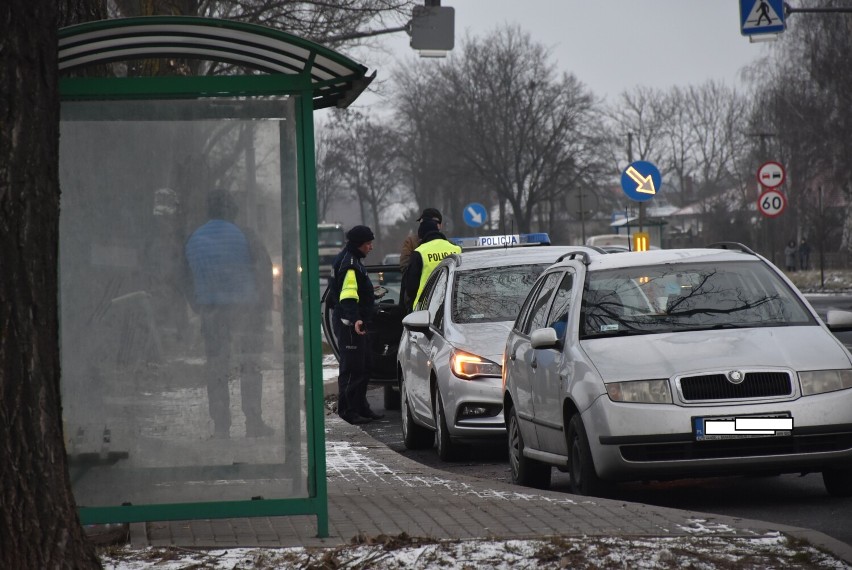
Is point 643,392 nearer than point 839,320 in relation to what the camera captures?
Yes

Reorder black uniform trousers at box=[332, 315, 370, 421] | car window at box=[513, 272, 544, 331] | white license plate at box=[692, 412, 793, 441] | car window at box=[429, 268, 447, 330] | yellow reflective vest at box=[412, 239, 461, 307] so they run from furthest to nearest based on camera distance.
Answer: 1. black uniform trousers at box=[332, 315, 370, 421]
2. yellow reflective vest at box=[412, 239, 461, 307]
3. car window at box=[429, 268, 447, 330]
4. car window at box=[513, 272, 544, 331]
5. white license plate at box=[692, 412, 793, 441]

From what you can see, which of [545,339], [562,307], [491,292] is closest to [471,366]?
[491,292]

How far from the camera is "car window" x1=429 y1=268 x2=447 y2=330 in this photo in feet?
40.0

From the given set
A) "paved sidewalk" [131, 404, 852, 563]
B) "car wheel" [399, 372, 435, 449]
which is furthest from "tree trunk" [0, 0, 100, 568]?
"car wheel" [399, 372, 435, 449]

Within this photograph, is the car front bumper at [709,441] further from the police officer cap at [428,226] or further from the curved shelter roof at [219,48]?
the police officer cap at [428,226]

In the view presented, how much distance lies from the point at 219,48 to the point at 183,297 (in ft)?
4.03

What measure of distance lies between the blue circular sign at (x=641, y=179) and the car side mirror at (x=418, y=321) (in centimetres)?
1119

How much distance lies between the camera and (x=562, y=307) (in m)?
9.37

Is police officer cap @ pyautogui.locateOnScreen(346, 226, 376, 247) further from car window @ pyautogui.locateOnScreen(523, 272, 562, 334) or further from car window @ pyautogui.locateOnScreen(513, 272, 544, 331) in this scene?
car window @ pyautogui.locateOnScreen(523, 272, 562, 334)

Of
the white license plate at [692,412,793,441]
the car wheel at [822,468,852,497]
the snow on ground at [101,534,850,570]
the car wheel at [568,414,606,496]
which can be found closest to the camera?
the snow on ground at [101,534,850,570]

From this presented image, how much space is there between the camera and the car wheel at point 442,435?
11.4 m

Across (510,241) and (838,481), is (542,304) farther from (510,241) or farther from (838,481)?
(510,241)

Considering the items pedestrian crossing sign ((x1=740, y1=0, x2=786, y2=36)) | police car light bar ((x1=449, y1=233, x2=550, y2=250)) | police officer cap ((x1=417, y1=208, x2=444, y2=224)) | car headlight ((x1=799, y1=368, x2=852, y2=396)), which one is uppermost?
pedestrian crossing sign ((x1=740, y1=0, x2=786, y2=36))

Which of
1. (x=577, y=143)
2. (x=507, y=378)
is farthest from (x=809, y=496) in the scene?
(x=577, y=143)
